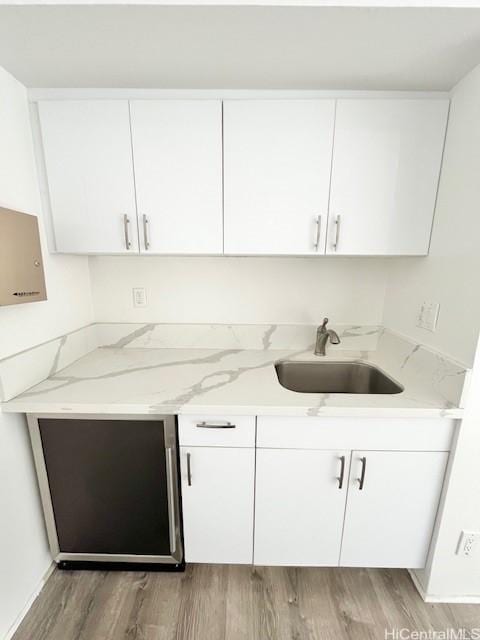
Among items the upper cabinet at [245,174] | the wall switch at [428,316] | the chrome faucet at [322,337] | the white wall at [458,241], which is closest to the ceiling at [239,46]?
the upper cabinet at [245,174]

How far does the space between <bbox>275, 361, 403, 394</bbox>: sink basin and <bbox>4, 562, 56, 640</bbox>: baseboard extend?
4.85 ft

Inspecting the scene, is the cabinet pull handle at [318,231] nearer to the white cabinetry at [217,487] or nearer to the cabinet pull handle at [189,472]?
the white cabinetry at [217,487]

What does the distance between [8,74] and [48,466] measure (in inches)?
64.8

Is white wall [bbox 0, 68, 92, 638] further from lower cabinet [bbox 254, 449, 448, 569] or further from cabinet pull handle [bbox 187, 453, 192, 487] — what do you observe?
lower cabinet [bbox 254, 449, 448, 569]

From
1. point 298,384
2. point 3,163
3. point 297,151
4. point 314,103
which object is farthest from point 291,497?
point 3,163

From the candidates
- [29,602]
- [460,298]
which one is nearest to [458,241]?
[460,298]

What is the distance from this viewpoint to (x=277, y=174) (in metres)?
1.20

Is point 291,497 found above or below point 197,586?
above

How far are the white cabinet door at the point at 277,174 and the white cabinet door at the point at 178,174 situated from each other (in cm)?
6

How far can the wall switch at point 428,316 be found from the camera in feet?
3.90

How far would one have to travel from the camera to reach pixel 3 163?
104 centimetres

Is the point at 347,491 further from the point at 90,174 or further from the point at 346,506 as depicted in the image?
the point at 90,174

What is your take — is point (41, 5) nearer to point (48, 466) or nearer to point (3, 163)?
point (3, 163)

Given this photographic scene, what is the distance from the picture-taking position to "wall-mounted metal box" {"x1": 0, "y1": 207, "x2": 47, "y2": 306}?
37.8 inches
